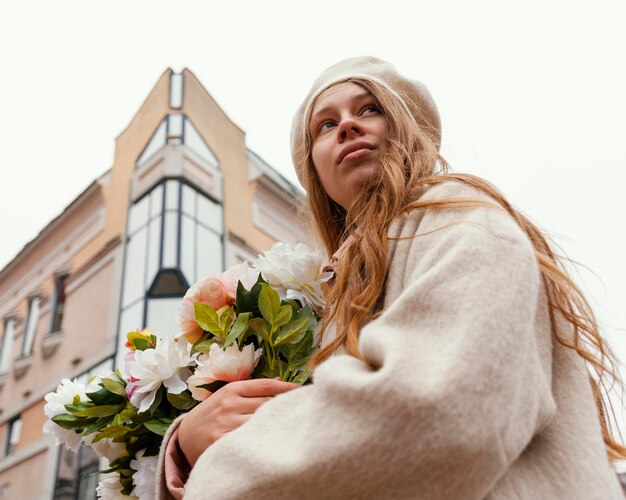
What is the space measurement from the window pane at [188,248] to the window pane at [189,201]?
0.07 meters

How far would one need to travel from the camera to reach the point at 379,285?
2.91 feet

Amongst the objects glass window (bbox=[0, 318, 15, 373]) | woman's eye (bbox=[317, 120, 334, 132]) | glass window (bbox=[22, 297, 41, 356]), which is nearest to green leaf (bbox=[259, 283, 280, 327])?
woman's eye (bbox=[317, 120, 334, 132])

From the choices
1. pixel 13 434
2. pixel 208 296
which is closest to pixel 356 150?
pixel 208 296

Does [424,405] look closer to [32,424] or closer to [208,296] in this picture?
[208,296]

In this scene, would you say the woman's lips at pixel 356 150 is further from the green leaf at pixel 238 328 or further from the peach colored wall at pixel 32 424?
the peach colored wall at pixel 32 424

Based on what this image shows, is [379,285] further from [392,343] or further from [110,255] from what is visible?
[110,255]

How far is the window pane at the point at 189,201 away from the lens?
536cm

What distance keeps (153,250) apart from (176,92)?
180 cm

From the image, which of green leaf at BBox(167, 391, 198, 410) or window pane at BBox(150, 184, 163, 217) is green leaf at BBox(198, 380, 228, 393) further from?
window pane at BBox(150, 184, 163, 217)

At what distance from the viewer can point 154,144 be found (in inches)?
231

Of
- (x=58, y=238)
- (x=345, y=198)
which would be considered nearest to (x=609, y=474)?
(x=345, y=198)

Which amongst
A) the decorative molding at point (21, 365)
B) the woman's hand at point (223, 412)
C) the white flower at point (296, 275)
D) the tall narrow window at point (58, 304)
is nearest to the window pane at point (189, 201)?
the tall narrow window at point (58, 304)

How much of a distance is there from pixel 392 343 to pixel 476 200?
26cm

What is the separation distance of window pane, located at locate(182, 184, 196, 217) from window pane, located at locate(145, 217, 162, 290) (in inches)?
9.4
